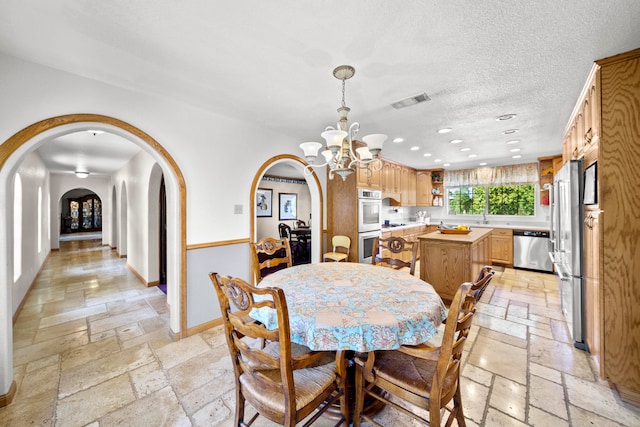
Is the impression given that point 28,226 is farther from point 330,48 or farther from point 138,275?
point 330,48

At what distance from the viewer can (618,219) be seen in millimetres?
1774

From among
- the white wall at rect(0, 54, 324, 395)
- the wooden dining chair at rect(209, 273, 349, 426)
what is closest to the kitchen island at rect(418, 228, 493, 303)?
the white wall at rect(0, 54, 324, 395)

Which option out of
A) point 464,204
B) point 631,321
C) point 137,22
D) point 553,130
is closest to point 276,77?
point 137,22

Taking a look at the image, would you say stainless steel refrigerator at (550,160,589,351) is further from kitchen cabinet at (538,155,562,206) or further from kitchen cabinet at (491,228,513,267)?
kitchen cabinet at (538,155,562,206)

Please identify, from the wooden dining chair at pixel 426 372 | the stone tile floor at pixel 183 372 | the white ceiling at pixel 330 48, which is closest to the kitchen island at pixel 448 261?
the stone tile floor at pixel 183 372

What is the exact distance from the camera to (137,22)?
4.80 ft

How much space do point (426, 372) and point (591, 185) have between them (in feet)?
6.57

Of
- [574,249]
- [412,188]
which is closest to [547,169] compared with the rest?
[412,188]

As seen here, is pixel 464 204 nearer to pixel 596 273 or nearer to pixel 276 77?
pixel 596 273

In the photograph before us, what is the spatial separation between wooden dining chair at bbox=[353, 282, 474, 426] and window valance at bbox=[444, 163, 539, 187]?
19.6 ft

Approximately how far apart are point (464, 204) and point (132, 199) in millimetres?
7875

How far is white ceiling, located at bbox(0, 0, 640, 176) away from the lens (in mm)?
1368

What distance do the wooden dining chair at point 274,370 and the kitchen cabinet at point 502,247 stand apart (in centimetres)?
560

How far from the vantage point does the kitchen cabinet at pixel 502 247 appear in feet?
17.8
